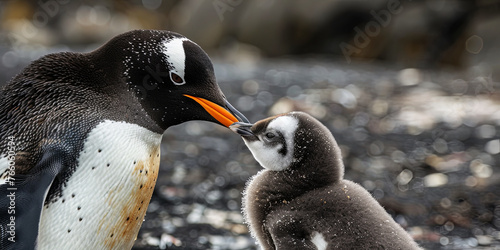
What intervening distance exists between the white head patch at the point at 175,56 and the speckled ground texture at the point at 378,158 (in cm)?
138

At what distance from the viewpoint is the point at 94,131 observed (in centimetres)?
217

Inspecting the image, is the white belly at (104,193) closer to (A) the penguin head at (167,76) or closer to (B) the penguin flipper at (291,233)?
(A) the penguin head at (167,76)

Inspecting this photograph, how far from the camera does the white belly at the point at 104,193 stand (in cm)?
210

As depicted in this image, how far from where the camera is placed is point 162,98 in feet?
7.57

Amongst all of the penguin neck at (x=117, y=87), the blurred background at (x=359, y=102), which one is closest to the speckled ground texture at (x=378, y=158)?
the blurred background at (x=359, y=102)

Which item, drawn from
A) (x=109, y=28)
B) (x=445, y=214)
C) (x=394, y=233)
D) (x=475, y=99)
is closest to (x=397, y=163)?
(x=445, y=214)

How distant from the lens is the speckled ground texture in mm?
3738

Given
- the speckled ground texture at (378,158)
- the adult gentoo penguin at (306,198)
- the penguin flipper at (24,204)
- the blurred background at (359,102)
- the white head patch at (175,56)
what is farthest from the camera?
the blurred background at (359,102)

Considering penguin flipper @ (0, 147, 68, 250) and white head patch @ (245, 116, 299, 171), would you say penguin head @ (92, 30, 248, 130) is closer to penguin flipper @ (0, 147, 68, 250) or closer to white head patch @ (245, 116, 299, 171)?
white head patch @ (245, 116, 299, 171)

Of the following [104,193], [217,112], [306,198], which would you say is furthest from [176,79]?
[306,198]

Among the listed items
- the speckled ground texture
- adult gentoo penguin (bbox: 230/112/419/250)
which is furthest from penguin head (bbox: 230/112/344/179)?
the speckled ground texture

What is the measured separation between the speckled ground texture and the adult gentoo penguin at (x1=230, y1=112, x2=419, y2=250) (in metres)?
1.20

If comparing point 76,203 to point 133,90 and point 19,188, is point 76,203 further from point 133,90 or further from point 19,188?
point 133,90

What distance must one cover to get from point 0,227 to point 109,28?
14439 millimetres
